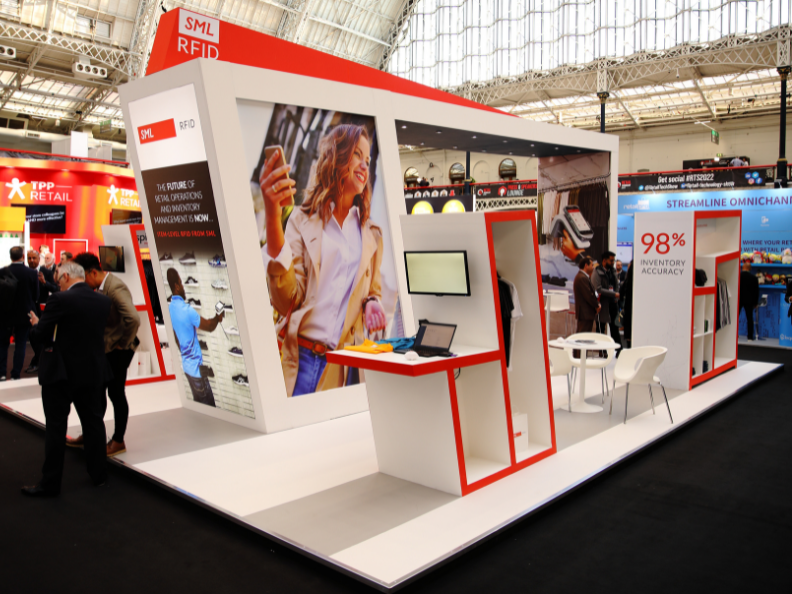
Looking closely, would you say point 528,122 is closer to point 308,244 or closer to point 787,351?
point 308,244

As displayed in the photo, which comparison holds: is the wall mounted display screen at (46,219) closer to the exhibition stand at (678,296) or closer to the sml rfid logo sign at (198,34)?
the sml rfid logo sign at (198,34)

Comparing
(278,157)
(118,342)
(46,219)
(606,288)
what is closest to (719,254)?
(606,288)

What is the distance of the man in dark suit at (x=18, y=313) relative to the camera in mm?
7121

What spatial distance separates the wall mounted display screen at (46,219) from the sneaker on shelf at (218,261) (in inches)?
422

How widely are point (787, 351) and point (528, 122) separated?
5.44 meters

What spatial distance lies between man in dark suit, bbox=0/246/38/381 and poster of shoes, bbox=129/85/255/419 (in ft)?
8.47

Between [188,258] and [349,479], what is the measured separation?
251 cm

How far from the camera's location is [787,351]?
961 cm

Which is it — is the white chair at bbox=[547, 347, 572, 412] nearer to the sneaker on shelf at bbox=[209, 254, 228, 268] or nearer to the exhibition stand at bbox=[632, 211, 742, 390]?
the exhibition stand at bbox=[632, 211, 742, 390]

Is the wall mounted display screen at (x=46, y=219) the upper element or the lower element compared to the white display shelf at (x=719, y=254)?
upper

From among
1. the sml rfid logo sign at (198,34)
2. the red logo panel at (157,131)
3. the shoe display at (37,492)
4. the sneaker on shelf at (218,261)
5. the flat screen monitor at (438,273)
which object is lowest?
the shoe display at (37,492)

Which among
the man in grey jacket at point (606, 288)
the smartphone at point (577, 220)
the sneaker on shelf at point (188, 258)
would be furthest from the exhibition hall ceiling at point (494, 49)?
the sneaker on shelf at point (188, 258)

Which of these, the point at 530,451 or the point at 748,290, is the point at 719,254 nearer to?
the point at 748,290

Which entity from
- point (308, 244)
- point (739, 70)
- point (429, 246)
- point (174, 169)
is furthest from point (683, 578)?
point (739, 70)
